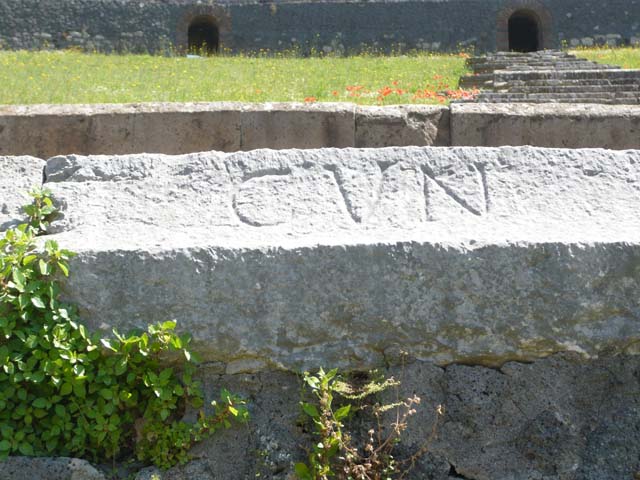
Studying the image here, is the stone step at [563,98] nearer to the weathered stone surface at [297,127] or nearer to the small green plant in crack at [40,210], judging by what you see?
the weathered stone surface at [297,127]

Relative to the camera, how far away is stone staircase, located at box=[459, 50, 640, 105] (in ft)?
26.3

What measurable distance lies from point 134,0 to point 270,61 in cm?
610

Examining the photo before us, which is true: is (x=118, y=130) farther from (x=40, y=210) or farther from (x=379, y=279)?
(x=379, y=279)

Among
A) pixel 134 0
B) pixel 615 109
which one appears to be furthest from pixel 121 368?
pixel 134 0

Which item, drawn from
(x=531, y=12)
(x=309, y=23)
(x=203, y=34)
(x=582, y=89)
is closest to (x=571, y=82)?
(x=582, y=89)

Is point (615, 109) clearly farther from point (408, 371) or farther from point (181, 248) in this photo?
point (181, 248)

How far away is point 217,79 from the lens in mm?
11117

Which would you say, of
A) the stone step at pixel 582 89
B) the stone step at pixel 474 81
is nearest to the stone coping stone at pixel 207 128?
the stone step at pixel 582 89

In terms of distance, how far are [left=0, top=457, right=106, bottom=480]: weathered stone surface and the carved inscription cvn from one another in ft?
3.10

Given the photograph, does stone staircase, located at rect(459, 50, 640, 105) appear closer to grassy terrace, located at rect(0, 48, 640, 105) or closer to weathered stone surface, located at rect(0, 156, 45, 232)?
grassy terrace, located at rect(0, 48, 640, 105)

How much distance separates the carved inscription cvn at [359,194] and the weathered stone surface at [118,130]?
0.80 meters

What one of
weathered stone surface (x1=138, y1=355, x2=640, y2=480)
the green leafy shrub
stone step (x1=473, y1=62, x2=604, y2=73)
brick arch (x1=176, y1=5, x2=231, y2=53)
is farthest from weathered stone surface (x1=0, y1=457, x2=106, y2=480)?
brick arch (x1=176, y1=5, x2=231, y2=53)

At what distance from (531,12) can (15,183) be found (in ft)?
60.9

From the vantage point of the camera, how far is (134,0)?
756 inches
